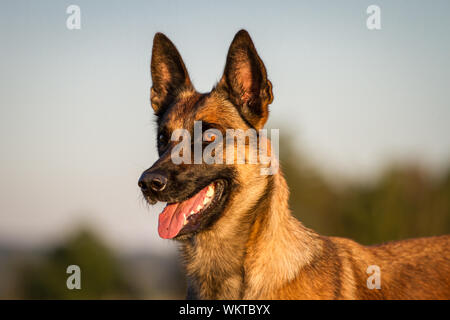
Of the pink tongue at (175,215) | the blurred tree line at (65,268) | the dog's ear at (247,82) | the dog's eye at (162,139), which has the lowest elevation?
the blurred tree line at (65,268)

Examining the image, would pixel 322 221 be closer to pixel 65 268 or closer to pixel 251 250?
pixel 65 268

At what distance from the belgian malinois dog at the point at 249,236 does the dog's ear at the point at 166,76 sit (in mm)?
677

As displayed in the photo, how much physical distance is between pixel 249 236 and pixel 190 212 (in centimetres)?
62

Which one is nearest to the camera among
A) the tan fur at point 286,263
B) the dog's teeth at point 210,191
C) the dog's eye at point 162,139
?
the tan fur at point 286,263

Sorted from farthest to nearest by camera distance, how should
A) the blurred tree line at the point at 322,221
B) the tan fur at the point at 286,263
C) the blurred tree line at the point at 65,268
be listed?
the blurred tree line at the point at 65,268, the blurred tree line at the point at 322,221, the tan fur at the point at 286,263

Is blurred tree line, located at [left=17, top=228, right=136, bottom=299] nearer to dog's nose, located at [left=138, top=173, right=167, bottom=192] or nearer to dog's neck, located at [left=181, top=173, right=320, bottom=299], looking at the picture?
dog's neck, located at [left=181, top=173, right=320, bottom=299]

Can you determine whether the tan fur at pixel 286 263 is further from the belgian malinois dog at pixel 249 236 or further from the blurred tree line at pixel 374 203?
the blurred tree line at pixel 374 203

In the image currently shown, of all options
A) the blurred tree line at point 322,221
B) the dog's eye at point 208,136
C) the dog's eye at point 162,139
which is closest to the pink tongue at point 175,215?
the dog's eye at point 208,136

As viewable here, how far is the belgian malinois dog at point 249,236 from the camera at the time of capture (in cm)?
428

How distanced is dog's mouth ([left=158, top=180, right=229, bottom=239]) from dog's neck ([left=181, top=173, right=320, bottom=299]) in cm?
19

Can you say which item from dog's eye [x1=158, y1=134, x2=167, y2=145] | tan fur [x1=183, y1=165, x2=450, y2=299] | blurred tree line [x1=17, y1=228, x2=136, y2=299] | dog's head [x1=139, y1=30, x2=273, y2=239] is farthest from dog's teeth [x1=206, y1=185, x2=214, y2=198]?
blurred tree line [x1=17, y1=228, x2=136, y2=299]
